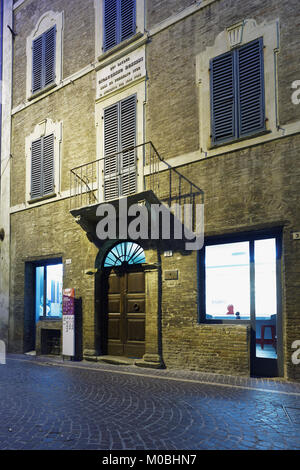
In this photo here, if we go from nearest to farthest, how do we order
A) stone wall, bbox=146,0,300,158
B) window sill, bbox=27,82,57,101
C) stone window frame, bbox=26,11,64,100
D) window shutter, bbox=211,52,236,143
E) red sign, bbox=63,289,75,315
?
1. stone wall, bbox=146,0,300,158
2. window shutter, bbox=211,52,236,143
3. red sign, bbox=63,289,75,315
4. stone window frame, bbox=26,11,64,100
5. window sill, bbox=27,82,57,101

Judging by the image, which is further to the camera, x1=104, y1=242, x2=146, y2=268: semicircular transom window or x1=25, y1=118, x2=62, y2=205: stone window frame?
x1=25, y1=118, x2=62, y2=205: stone window frame

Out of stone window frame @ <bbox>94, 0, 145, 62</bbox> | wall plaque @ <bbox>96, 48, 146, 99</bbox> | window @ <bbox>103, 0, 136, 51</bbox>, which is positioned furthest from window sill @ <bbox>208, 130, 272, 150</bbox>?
window @ <bbox>103, 0, 136, 51</bbox>

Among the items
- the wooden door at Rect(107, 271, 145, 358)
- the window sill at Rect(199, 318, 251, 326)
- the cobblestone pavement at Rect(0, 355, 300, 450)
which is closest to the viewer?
the cobblestone pavement at Rect(0, 355, 300, 450)

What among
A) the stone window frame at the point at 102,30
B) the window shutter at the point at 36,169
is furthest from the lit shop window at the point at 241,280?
the window shutter at the point at 36,169

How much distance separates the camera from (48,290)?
12805 millimetres

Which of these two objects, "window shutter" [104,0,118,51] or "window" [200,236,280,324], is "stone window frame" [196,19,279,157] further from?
"window shutter" [104,0,118,51]

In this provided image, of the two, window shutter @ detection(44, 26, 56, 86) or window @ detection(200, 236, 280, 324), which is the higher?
window shutter @ detection(44, 26, 56, 86)

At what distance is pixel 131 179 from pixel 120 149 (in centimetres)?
97

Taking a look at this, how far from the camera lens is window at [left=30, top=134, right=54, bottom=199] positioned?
41.4 feet

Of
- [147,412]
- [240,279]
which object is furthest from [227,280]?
[147,412]

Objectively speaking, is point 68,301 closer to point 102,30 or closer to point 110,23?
point 102,30

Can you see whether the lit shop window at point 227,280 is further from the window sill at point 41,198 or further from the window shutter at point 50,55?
the window shutter at point 50,55

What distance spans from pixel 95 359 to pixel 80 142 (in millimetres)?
6017
